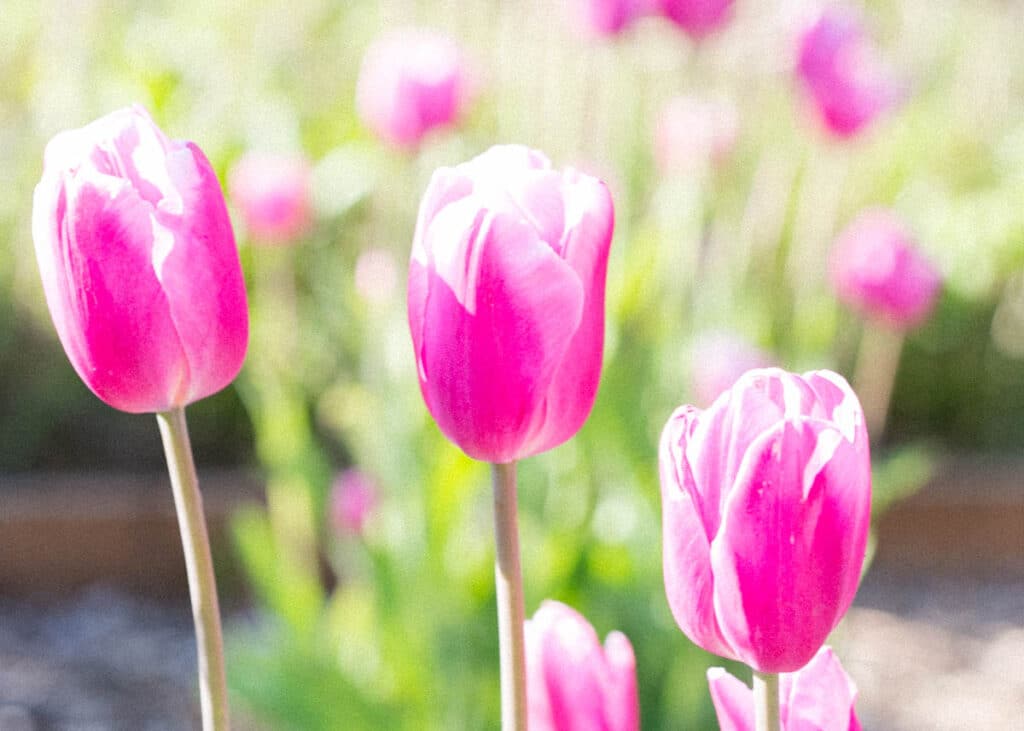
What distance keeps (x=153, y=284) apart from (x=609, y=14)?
1415 millimetres

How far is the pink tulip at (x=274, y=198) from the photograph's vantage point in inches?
80.0

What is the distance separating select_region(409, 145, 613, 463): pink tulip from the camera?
0.45 m

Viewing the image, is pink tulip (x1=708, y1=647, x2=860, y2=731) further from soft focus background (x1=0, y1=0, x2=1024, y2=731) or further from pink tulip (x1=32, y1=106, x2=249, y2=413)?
soft focus background (x1=0, y1=0, x2=1024, y2=731)

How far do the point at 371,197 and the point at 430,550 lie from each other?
6.39 feet

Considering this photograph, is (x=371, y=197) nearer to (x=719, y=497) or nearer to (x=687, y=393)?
(x=687, y=393)

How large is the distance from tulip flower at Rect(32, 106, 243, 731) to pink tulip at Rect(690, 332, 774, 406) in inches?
43.4

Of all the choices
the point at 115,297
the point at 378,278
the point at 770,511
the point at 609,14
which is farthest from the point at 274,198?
the point at 770,511

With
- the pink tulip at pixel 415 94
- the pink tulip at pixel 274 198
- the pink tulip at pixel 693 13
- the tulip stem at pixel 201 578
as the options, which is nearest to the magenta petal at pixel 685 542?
the tulip stem at pixel 201 578

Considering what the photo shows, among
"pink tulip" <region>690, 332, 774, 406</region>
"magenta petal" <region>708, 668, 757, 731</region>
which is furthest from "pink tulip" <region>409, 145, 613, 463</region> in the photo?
"pink tulip" <region>690, 332, 774, 406</region>

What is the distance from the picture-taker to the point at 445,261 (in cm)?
45

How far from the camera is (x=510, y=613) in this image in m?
0.42

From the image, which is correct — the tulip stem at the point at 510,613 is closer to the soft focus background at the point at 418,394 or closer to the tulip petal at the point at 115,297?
the tulip petal at the point at 115,297

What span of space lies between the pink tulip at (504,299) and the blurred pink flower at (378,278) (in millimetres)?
1511

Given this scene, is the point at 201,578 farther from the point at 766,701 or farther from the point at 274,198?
the point at 274,198
